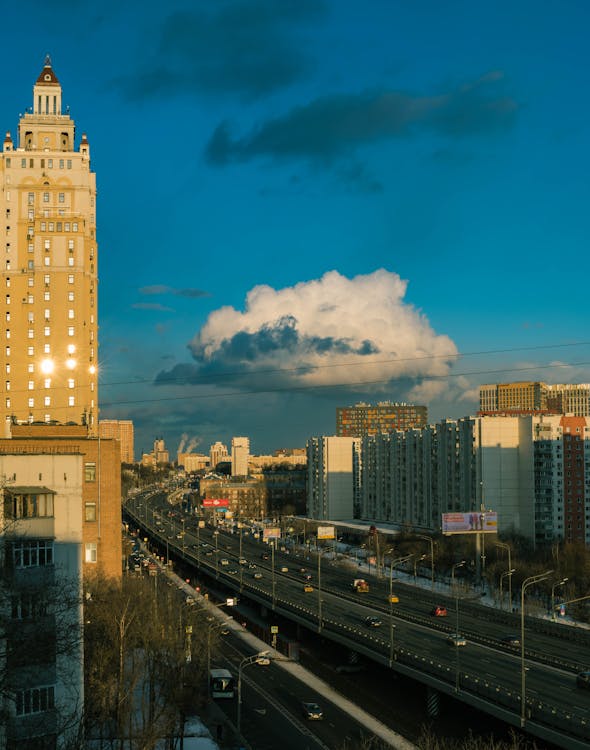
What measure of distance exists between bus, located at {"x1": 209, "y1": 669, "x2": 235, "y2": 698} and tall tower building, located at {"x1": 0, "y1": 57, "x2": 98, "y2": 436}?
23.8 meters

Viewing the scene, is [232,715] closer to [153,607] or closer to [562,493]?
[153,607]

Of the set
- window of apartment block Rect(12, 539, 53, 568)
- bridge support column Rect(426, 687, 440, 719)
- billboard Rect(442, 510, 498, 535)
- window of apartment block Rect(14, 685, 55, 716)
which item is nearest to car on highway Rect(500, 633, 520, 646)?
bridge support column Rect(426, 687, 440, 719)

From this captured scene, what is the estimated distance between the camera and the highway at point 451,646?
35188mm

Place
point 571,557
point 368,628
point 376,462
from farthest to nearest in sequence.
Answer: point 376,462 → point 571,557 → point 368,628

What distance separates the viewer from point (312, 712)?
41.1 m

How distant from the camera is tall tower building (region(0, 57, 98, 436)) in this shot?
6419 cm

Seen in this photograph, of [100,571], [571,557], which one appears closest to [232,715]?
[100,571]

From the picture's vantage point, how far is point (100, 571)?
46094 mm

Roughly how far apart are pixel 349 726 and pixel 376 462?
9413 cm

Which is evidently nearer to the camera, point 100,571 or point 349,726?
point 349,726

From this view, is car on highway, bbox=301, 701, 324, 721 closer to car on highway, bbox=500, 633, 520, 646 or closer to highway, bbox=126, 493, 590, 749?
highway, bbox=126, 493, 590, 749

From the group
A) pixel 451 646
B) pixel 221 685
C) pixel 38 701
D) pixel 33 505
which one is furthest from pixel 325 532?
pixel 38 701

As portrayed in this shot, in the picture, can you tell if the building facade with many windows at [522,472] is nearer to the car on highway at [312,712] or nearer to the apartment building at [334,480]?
the apartment building at [334,480]

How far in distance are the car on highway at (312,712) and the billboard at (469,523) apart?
41115 mm
